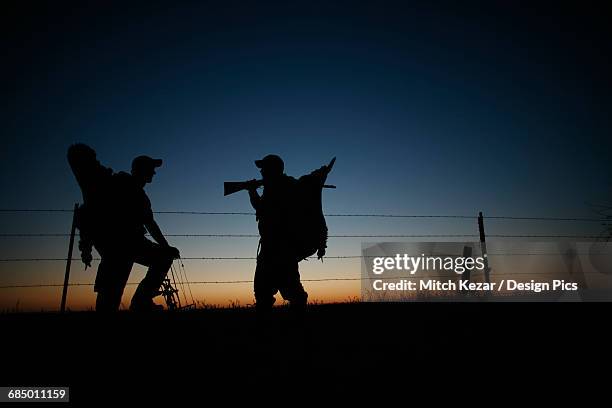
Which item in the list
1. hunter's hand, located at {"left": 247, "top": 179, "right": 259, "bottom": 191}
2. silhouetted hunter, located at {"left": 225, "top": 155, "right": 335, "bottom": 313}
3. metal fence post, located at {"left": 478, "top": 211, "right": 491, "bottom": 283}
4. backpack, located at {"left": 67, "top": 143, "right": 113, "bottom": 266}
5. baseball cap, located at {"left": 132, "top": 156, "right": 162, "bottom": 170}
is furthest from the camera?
metal fence post, located at {"left": 478, "top": 211, "right": 491, "bottom": 283}

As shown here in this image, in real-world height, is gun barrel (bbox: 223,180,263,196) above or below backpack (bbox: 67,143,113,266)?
above

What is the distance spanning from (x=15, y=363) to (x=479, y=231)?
36.8ft

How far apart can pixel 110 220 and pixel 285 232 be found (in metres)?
1.81

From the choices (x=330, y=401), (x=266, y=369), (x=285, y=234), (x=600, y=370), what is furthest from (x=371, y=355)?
(x=285, y=234)

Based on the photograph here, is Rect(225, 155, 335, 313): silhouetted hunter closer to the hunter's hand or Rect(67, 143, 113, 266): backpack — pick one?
the hunter's hand

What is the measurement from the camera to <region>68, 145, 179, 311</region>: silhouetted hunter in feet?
12.2

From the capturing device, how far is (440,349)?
3.18 meters

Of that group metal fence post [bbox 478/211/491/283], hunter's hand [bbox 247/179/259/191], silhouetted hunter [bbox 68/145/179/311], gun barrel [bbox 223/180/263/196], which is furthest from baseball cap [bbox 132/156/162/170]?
metal fence post [bbox 478/211/491/283]

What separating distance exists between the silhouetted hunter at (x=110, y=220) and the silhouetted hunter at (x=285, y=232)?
1291 millimetres

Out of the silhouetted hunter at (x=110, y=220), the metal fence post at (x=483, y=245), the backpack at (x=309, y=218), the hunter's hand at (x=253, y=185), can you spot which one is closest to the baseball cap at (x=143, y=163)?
the silhouetted hunter at (x=110, y=220)

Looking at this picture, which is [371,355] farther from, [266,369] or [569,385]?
[569,385]

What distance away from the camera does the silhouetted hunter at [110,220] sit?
371 cm

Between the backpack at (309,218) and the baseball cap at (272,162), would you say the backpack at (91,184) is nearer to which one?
the baseball cap at (272,162)

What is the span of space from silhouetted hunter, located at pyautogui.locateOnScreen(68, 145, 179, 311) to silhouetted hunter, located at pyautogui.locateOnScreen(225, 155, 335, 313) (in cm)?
129
